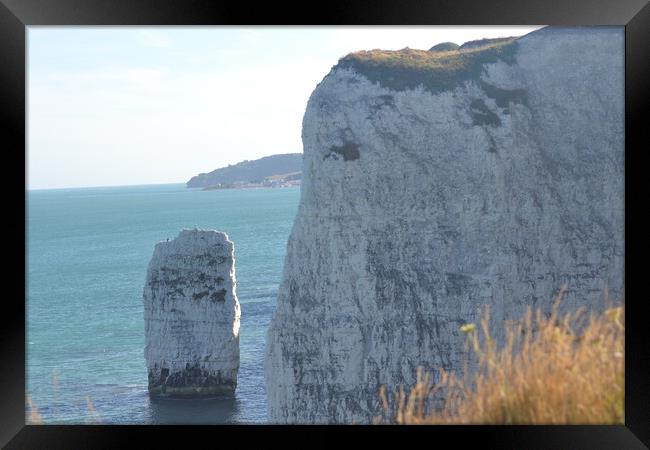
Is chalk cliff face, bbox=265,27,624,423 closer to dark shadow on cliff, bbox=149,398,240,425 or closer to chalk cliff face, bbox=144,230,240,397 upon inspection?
dark shadow on cliff, bbox=149,398,240,425

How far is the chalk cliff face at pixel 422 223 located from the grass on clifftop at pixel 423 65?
8 cm

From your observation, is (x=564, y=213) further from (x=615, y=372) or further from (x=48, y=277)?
(x=48, y=277)

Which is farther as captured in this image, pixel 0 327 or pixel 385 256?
pixel 385 256

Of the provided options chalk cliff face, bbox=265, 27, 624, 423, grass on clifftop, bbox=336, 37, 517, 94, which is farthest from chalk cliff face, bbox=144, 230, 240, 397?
grass on clifftop, bbox=336, 37, 517, 94

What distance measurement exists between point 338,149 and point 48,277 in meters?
88.1

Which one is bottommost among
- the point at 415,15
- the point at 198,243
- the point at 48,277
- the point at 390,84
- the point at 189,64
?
the point at 48,277

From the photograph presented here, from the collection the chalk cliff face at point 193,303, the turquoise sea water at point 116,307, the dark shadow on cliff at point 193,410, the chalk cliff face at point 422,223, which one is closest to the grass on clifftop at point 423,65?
the chalk cliff face at point 422,223

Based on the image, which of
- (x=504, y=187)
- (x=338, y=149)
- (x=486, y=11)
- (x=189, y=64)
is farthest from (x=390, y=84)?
(x=189, y=64)

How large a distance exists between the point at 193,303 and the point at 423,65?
751 inches

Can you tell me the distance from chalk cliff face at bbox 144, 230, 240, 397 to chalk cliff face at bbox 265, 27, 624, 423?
45.2ft

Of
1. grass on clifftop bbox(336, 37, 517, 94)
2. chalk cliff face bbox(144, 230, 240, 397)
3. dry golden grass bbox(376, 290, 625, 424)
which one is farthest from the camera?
chalk cliff face bbox(144, 230, 240, 397)

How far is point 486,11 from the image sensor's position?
Answer: 7.57 meters

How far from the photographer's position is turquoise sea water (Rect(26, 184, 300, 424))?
46.6 meters

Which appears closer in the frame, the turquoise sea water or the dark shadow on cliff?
the dark shadow on cliff
